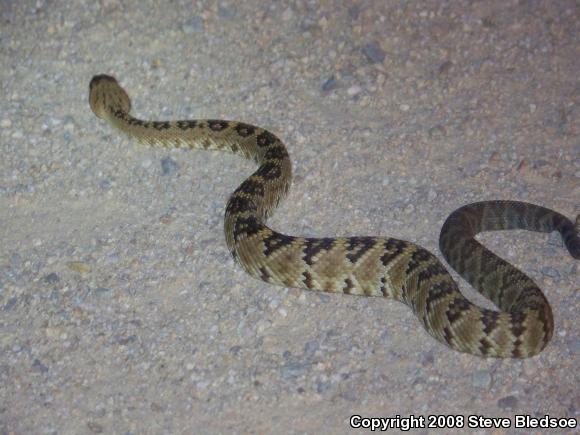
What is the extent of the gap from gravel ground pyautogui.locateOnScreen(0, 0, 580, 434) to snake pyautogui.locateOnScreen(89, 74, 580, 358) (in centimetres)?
13

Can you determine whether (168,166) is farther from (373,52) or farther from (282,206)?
(373,52)

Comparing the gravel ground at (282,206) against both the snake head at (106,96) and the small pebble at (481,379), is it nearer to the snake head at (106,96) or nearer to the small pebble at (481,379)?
the small pebble at (481,379)

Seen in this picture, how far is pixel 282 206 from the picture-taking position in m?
8.32

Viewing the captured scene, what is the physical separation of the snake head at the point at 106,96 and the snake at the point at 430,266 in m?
2.23

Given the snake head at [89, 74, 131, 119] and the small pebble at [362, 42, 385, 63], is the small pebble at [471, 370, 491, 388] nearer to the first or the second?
the small pebble at [362, 42, 385, 63]

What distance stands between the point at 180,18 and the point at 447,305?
614cm

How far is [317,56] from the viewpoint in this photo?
32.8 ft

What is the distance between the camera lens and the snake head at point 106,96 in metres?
9.67

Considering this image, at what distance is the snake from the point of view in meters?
6.25

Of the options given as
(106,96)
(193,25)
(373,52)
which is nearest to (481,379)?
(373,52)

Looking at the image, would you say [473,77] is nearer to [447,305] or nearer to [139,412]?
[447,305]

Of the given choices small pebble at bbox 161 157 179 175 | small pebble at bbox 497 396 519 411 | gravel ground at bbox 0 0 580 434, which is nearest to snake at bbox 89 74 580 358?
gravel ground at bbox 0 0 580 434

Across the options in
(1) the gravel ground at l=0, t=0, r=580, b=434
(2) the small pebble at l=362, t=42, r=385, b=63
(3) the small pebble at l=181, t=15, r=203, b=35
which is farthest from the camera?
(3) the small pebble at l=181, t=15, r=203, b=35

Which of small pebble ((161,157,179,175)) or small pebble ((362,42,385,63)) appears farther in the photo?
small pebble ((362,42,385,63))
